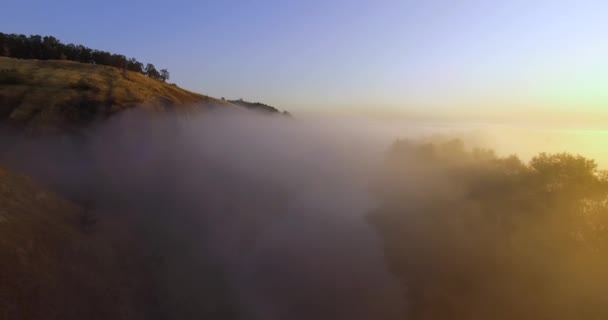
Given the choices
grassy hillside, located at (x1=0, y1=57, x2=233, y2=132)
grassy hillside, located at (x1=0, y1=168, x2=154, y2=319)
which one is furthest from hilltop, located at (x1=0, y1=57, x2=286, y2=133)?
grassy hillside, located at (x1=0, y1=168, x2=154, y2=319)

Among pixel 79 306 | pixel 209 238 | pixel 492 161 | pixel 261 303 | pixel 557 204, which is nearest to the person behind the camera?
pixel 79 306

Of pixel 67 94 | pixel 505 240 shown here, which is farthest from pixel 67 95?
pixel 505 240

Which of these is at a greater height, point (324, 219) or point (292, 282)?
point (324, 219)

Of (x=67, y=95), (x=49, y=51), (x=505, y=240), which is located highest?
(x=49, y=51)

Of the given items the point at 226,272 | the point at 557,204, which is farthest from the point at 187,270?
the point at 557,204

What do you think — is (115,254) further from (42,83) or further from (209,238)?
(42,83)

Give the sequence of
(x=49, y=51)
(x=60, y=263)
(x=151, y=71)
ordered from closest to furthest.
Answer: (x=60, y=263) < (x=49, y=51) < (x=151, y=71)

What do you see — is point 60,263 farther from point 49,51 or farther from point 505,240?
point 49,51
